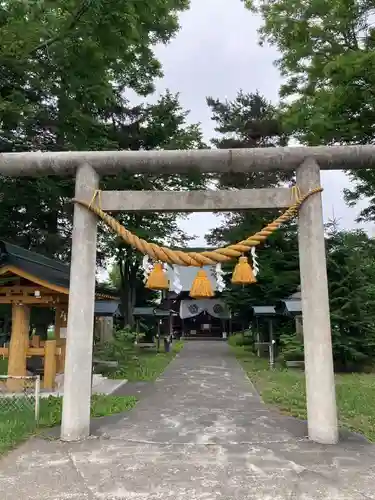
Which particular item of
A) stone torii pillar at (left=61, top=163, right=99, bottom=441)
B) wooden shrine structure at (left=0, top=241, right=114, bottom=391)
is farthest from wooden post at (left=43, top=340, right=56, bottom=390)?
stone torii pillar at (left=61, top=163, right=99, bottom=441)

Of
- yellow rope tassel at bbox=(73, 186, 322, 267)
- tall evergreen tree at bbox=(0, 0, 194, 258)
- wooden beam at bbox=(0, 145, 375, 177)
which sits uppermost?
tall evergreen tree at bbox=(0, 0, 194, 258)

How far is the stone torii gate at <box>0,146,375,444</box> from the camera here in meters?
5.64

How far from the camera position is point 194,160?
6.21 metres

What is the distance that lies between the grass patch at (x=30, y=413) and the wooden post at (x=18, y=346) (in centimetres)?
165

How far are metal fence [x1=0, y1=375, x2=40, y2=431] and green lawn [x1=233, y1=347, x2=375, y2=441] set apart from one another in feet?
15.0

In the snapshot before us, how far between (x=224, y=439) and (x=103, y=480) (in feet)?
→ 7.05

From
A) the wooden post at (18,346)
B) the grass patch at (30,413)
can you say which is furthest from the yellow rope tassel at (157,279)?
the wooden post at (18,346)

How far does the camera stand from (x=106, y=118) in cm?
2102

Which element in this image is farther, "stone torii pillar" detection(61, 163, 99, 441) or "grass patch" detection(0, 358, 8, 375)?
"grass patch" detection(0, 358, 8, 375)

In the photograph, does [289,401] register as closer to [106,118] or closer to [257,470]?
[257,470]

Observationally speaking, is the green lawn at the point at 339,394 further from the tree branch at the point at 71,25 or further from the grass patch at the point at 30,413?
the tree branch at the point at 71,25

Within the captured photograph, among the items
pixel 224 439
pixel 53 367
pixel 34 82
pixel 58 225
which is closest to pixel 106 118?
pixel 58 225

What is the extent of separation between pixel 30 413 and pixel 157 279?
340 centimetres

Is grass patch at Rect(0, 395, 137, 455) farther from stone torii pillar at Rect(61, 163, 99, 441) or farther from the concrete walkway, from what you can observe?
stone torii pillar at Rect(61, 163, 99, 441)
